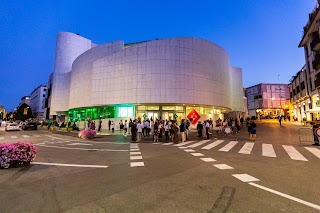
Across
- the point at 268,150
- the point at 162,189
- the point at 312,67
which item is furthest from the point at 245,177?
the point at 312,67

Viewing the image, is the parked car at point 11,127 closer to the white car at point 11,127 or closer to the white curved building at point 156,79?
the white car at point 11,127

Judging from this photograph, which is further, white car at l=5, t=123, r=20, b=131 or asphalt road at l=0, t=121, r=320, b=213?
white car at l=5, t=123, r=20, b=131

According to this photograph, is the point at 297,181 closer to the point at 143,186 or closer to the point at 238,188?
the point at 238,188

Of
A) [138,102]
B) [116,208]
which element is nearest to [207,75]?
[138,102]

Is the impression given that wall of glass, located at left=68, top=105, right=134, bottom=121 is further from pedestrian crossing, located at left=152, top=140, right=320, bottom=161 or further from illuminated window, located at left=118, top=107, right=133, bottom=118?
pedestrian crossing, located at left=152, top=140, right=320, bottom=161

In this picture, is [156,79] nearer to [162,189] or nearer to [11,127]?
[11,127]

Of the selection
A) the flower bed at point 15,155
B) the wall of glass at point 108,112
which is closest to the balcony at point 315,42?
the wall of glass at point 108,112

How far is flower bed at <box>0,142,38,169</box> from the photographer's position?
21.8 feet

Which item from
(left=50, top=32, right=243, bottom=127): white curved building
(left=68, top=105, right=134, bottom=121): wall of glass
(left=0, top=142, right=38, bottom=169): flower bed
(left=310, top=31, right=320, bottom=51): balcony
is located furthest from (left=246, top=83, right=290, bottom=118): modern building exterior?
(left=0, top=142, right=38, bottom=169): flower bed

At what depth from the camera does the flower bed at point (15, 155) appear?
6.65 meters

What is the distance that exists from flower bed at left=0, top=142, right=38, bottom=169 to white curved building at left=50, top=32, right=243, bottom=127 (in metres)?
29.0

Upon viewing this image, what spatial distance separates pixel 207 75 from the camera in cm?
3941

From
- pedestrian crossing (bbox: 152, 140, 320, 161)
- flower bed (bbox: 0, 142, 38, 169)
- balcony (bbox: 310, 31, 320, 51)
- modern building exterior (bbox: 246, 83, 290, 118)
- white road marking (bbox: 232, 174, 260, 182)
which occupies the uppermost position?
balcony (bbox: 310, 31, 320, 51)

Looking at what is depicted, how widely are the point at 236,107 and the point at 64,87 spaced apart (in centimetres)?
6120
